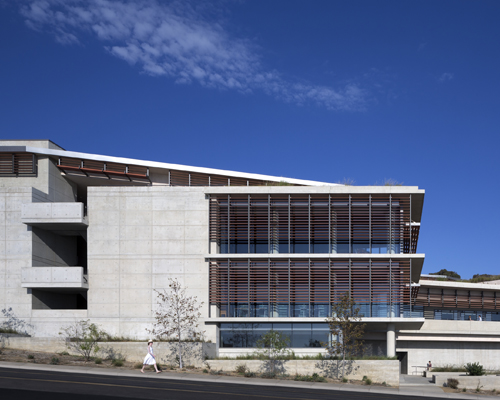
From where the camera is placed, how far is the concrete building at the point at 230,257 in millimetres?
34844

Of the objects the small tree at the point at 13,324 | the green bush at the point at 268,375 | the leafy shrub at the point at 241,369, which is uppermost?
the small tree at the point at 13,324

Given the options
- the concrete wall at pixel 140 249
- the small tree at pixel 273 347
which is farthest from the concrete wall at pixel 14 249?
the small tree at pixel 273 347

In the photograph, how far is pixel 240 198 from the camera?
119ft

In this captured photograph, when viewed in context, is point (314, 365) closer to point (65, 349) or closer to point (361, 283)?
point (361, 283)

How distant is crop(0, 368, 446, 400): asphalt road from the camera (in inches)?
762

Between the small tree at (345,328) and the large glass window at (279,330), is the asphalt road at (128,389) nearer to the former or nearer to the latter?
the small tree at (345,328)

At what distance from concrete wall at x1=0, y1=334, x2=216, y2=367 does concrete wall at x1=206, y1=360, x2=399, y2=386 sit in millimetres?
923

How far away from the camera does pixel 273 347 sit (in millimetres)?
32531

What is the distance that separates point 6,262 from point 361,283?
72.5 ft

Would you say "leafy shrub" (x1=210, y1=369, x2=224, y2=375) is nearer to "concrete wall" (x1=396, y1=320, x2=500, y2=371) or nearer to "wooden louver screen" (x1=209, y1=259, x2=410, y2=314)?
"wooden louver screen" (x1=209, y1=259, x2=410, y2=314)

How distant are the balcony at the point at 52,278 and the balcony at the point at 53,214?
113 inches

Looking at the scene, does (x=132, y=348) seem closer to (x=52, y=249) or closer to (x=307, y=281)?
(x=52, y=249)

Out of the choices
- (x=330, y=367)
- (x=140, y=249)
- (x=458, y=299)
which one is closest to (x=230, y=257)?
(x=140, y=249)

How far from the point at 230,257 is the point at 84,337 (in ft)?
32.0
